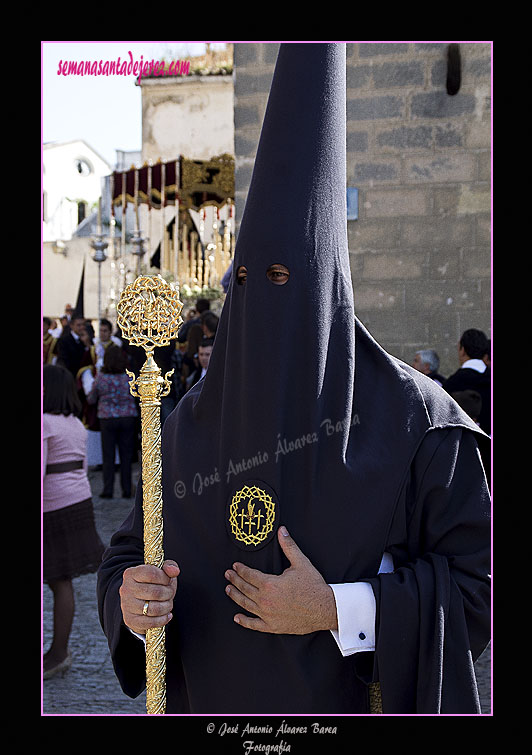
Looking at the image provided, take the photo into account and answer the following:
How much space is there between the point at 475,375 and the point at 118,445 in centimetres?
460

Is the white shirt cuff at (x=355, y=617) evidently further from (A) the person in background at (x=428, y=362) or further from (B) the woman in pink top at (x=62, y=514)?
(A) the person in background at (x=428, y=362)

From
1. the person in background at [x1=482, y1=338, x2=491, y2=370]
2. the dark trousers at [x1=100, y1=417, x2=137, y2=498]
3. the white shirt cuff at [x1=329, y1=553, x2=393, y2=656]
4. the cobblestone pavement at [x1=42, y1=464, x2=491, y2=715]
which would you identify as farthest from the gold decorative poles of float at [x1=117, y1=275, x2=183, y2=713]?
the dark trousers at [x1=100, y1=417, x2=137, y2=498]

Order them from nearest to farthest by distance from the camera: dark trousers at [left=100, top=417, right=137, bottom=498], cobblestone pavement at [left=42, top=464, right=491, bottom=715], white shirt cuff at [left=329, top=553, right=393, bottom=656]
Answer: white shirt cuff at [left=329, top=553, right=393, bottom=656]
cobblestone pavement at [left=42, top=464, right=491, bottom=715]
dark trousers at [left=100, top=417, right=137, bottom=498]

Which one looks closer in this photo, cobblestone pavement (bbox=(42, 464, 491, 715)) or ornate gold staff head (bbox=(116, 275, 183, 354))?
ornate gold staff head (bbox=(116, 275, 183, 354))

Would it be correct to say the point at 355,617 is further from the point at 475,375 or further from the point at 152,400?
the point at 475,375

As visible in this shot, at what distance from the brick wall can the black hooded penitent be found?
505 cm

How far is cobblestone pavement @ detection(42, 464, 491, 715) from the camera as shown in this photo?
443cm

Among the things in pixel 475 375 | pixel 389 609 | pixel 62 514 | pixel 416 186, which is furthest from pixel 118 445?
pixel 389 609

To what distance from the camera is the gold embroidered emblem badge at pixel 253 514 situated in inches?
82.7

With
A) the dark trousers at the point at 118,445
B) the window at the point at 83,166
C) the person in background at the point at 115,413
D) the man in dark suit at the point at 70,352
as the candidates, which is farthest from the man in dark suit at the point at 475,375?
the window at the point at 83,166

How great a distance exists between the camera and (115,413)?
29.2 feet

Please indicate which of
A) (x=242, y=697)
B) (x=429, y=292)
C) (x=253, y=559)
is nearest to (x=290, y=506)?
(x=253, y=559)

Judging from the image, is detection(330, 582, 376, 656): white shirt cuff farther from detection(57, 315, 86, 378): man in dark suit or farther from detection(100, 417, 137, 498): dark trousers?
detection(57, 315, 86, 378): man in dark suit
